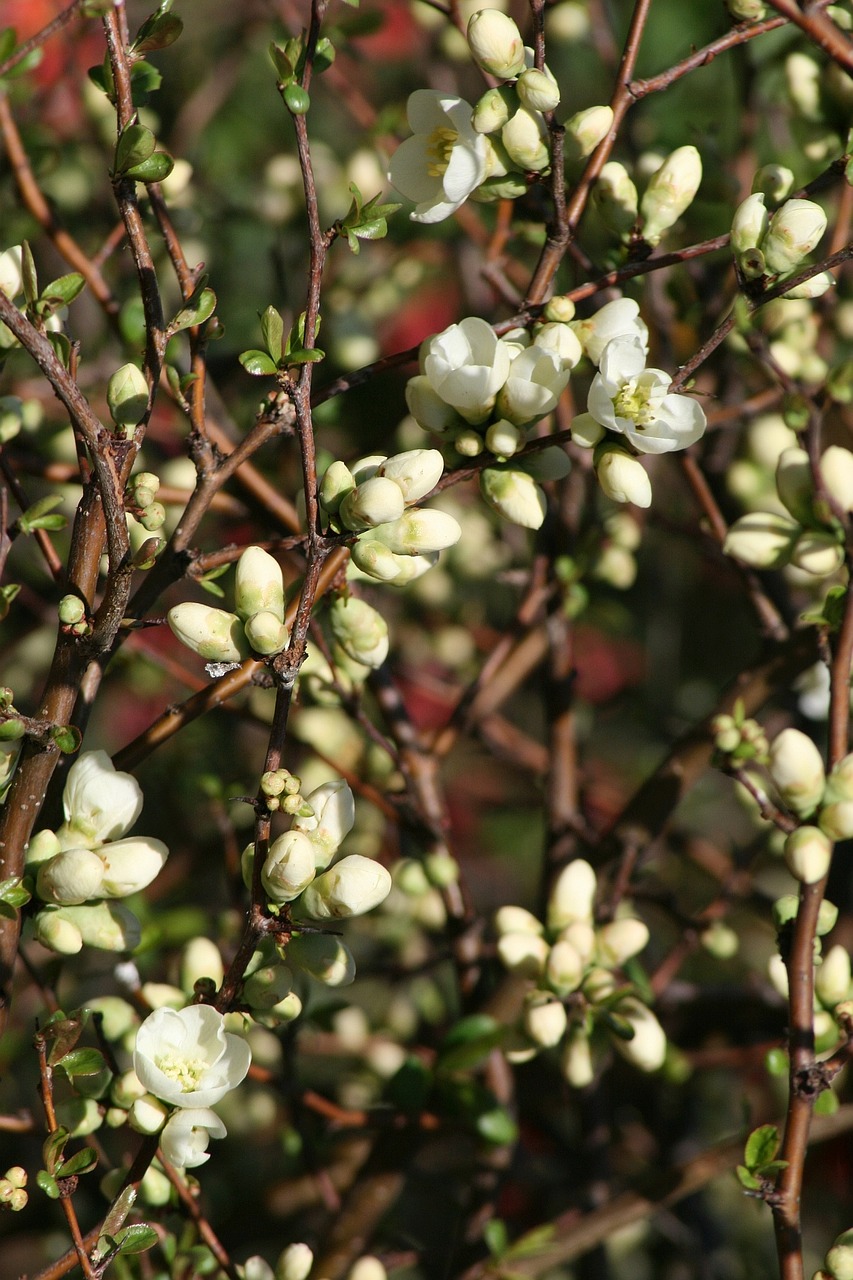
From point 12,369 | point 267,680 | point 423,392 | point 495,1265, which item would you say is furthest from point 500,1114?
point 12,369

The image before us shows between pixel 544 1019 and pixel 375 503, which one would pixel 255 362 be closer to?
pixel 375 503

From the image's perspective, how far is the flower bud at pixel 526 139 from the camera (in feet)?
2.71

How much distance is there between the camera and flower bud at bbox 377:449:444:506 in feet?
2.52

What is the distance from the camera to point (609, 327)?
0.83 metres

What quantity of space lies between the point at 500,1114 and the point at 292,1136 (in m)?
0.26

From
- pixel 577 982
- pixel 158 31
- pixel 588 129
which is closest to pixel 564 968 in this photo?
pixel 577 982

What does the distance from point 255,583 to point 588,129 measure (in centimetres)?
42

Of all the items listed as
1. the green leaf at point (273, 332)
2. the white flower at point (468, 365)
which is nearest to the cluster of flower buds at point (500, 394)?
the white flower at point (468, 365)

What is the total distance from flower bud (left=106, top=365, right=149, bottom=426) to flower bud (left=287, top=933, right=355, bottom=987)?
1.23ft

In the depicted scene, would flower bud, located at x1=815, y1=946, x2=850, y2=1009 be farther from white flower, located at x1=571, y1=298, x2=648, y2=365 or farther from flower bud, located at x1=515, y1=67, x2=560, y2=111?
flower bud, located at x1=515, y1=67, x2=560, y2=111

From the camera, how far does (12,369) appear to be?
5.30ft

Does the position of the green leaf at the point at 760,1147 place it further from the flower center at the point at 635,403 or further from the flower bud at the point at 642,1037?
the flower center at the point at 635,403

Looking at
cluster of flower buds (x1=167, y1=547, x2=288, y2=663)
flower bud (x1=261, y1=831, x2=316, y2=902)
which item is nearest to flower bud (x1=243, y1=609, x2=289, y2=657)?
cluster of flower buds (x1=167, y1=547, x2=288, y2=663)

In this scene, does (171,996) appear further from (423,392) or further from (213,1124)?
(423,392)
